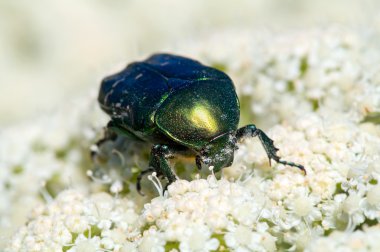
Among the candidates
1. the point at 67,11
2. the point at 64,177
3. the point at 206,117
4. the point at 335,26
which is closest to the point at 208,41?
the point at 335,26

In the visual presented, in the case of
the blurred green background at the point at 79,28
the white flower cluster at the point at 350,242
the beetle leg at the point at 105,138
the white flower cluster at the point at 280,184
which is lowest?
the white flower cluster at the point at 350,242

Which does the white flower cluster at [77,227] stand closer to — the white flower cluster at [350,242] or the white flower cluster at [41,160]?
the white flower cluster at [41,160]

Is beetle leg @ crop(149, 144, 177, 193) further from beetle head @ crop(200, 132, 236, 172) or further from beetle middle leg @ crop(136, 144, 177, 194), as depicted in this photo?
beetle head @ crop(200, 132, 236, 172)

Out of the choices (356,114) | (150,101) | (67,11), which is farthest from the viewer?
(67,11)

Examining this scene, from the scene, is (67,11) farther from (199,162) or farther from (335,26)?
(199,162)

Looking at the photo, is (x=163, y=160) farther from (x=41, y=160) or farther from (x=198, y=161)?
(x=41, y=160)

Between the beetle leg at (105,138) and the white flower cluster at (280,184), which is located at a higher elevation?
the beetle leg at (105,138)

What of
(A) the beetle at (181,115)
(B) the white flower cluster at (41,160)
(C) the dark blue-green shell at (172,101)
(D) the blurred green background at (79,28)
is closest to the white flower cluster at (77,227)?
(A) the beetle at (181,115)
